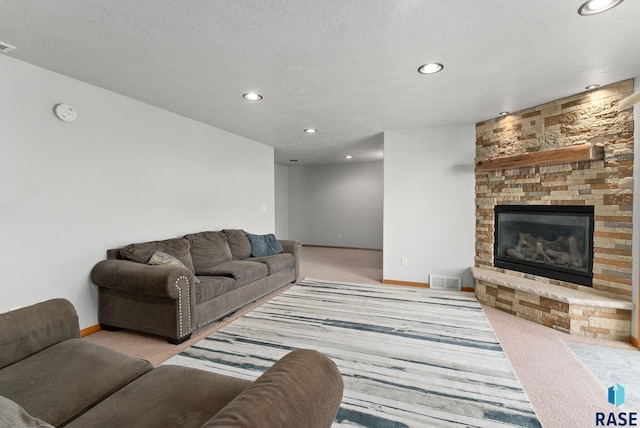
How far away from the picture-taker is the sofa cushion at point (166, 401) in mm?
998

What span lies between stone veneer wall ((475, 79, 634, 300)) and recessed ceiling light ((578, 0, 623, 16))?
5.00 ft

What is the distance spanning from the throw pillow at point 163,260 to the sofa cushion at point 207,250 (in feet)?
1.53

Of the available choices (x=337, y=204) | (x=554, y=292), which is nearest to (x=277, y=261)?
(x=554, y=292)

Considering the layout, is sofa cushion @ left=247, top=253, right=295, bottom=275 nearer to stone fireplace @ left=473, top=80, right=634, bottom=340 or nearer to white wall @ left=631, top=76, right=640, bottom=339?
stone fireplace @ left=473, top=80, right=634, bottom=340

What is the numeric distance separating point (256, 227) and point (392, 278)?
8.42 ft

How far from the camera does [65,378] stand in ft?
4.05

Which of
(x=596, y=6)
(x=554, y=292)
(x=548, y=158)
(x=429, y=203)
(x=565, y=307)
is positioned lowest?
(x=565, y=307)

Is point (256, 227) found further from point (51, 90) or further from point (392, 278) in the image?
point (51, 90)

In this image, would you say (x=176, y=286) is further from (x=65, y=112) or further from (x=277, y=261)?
(x=65, y=112)

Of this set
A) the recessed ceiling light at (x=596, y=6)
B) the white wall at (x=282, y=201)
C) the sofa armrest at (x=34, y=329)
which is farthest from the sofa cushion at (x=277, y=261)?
the white wall at (x=282, y=201)

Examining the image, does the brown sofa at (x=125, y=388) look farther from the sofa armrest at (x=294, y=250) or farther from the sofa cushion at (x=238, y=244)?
the sofa armrest at (x=294, y=250)

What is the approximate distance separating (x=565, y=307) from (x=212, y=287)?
344 centimetres

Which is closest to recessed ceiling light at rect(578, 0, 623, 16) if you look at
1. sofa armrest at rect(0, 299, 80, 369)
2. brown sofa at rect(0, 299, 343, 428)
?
brown sofa at rect(0, 299, 343, 428)

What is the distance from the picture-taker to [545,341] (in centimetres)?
257
